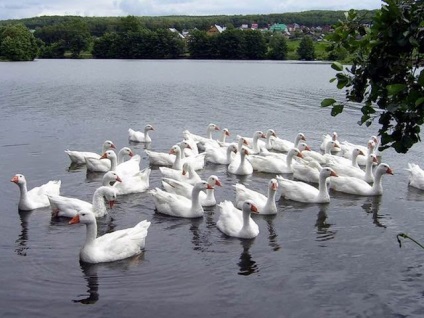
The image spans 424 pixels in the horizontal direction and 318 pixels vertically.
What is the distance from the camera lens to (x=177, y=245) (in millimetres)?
12734

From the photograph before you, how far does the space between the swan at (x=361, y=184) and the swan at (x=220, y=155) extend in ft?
12.8

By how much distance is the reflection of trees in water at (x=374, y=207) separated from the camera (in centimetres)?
1488

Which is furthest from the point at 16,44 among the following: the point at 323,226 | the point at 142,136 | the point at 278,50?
the point at 323,226

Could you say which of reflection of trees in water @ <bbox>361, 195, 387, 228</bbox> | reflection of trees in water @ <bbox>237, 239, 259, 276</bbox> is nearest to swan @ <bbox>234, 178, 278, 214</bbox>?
reflection of trees in water @ <bbox>237, 239, 259, 276</bbox>

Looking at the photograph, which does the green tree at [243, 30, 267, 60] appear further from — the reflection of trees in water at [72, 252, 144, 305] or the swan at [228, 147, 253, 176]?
the reflection of trees in water at [72, 252, 144, 305]

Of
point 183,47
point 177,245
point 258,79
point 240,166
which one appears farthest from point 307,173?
point 183,47

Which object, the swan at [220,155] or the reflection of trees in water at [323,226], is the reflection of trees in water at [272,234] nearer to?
the reflection of trees in water at [323,226]

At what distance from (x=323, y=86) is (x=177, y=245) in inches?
1703

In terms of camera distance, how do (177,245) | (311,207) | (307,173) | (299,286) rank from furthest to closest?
(307,173) → (311,207) → (177,245) → (299,286)

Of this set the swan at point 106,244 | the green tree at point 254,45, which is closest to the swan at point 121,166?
the swan at point 106,244

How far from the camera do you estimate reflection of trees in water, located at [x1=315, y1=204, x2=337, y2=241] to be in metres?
13.5

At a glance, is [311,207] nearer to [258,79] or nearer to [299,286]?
[299,286]

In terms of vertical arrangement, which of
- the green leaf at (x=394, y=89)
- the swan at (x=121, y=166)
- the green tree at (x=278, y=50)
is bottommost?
the green tree at (x=278, y=50)

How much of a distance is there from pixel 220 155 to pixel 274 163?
2054mm
